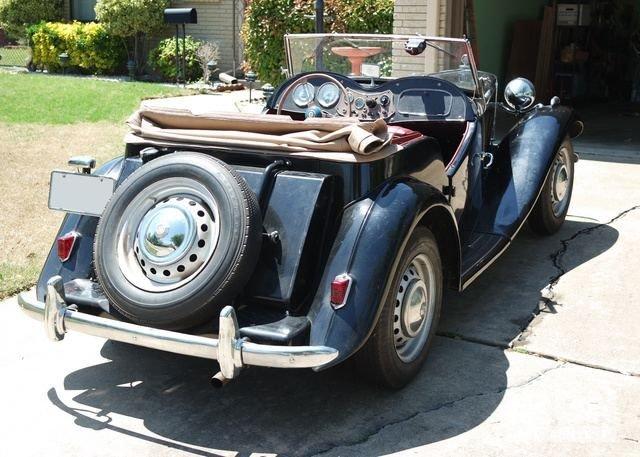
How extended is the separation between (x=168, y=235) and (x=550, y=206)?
11.0 ft

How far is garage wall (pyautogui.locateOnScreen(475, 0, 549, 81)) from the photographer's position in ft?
42.0

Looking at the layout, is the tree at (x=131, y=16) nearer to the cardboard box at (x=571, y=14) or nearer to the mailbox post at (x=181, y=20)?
the mailbox post at (x=181, y=20)

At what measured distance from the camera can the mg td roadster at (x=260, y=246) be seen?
325 cm

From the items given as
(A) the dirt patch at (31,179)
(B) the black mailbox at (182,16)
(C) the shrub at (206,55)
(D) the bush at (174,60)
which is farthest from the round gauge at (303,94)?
(D) the bush at (174,60)

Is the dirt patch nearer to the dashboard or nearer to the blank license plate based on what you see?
the blank license plate

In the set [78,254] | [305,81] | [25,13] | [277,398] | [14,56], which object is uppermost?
[25,13]

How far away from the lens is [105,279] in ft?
11.3

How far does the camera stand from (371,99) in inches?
197

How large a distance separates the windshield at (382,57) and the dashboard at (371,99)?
28 centimetres

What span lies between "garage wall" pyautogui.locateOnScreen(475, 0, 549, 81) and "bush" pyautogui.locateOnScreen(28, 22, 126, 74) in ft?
30.8

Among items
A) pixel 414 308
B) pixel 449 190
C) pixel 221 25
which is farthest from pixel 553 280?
pixel 221 25

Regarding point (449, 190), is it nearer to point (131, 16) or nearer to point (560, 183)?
point (560, 183)

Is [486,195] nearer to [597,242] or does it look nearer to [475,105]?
[475,105]

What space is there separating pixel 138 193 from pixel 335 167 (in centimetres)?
88
